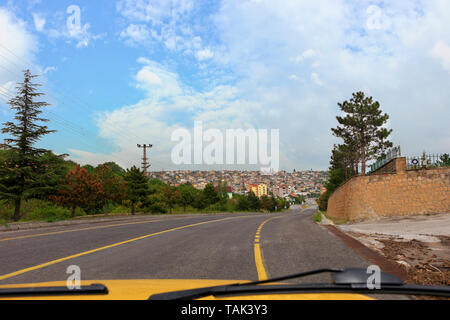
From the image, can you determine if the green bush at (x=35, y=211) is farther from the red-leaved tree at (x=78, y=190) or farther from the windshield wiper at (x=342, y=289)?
the windshield wiper at (x=342, y=289)

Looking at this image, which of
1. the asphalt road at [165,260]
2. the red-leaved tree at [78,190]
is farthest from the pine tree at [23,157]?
the asphalt road at [165,260]

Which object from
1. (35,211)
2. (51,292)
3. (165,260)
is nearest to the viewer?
(51,292)

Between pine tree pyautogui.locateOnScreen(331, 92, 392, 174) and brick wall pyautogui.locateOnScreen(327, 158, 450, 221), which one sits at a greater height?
pine tree pyautogui.locateOnScreen(331, 92, 392, 174)

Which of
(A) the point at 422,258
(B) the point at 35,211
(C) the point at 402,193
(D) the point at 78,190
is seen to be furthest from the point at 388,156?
(B) the point at 35,211

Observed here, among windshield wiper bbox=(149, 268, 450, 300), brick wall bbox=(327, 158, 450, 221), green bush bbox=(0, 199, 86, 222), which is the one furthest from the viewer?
green bush bbox=(0, 199, 86, 222)

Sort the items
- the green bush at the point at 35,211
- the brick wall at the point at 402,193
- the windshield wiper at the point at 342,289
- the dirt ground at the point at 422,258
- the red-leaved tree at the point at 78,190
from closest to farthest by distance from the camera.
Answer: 1. the windshield wiper at the point at 342,289
2. the dirt ground at the point at 422,258
3. the brick wall at the point at 402,193
4. the red-leaved tree at the point at 78,190
5. the green bush at the point at 35,211

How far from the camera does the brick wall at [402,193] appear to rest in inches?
699

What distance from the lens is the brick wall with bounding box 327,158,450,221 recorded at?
1775cm

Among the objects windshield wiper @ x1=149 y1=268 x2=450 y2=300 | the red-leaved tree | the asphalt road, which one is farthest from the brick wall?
the red-leaved tree

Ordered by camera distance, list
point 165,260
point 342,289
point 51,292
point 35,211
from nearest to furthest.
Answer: point 342,289 → point 51,292 → point 165,260 → point 35,211

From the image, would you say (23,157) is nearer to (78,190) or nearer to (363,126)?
(78,190)

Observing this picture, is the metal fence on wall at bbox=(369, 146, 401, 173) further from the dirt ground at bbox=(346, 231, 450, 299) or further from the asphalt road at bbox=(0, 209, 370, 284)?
the asphalt road at bbox=(0, 209, 370, 284)

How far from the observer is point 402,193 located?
18859 millimetres
